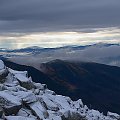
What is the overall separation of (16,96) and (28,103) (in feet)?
7.79

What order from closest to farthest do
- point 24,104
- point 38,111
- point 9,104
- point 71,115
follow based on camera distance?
point 9,104, point 38,111, point 24,104, point 71,115

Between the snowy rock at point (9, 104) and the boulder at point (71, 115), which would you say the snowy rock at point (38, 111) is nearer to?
the snowy rock at point (9, 104)

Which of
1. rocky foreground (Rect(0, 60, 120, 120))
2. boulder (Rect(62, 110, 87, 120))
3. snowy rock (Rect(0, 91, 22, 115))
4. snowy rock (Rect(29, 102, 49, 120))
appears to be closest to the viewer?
snowy rock (Rect(0, 91, 22, 115))

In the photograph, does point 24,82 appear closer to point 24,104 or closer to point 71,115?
point 71,115

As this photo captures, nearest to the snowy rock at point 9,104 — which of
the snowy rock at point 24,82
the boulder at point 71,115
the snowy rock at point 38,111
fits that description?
the snowy rock at point 38,111

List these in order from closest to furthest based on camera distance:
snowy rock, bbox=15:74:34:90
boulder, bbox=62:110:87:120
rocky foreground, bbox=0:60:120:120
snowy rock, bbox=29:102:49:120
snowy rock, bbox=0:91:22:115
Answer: snowy rock, bbox=0:91:22:115, rocky foreground, bbox=0:60:120:120, snowy rock, bbox=29:102:49:120, boulder, bbox=62:110:87:120, snowy rock, bbox=15:74:34:90

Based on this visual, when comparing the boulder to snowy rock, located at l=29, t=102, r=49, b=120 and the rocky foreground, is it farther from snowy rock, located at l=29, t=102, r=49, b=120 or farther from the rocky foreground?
snowy rock, located at l=29, t=102, r=49, b=120

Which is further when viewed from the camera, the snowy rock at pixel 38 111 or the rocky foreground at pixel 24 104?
the snowy rock at pixel 38 111

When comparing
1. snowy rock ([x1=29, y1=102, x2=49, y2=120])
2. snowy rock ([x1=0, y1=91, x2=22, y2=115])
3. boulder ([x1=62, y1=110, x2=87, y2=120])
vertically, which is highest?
snowy rock ([x1=0, y1=91, x2=22, y2=115])

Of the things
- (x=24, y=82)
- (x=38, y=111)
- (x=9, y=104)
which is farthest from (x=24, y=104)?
(x=24, y=82)

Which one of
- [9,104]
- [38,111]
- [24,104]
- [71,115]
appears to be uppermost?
[9,104]

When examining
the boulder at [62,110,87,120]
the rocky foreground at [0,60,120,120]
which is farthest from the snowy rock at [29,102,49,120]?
the boulder at [62,110,87,120]

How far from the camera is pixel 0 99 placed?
50219 mm

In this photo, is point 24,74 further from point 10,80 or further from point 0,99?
point 0,99
